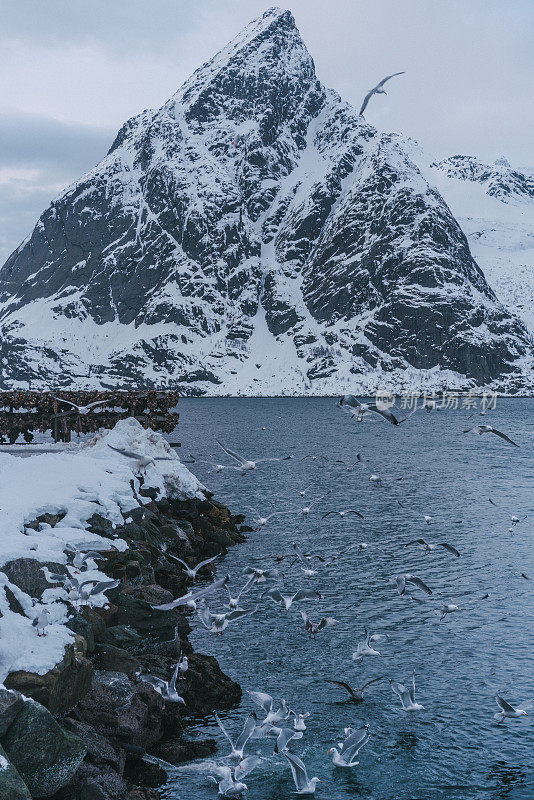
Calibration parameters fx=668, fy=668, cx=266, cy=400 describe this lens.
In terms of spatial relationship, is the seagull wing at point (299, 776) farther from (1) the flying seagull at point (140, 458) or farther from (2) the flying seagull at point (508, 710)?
(1) the flying seagull at point (140, 458)

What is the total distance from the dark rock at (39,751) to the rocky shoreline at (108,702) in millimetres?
18

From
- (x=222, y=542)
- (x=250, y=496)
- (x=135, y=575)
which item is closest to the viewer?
(x=135, y=575)

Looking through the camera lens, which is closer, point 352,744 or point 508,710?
point 352,744

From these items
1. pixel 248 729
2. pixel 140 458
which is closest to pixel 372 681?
pixel 248 729

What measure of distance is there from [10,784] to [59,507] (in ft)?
46.8

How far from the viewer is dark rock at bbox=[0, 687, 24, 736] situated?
12062 mm

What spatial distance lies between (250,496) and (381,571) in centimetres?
2438

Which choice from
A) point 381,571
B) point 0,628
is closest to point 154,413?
point 381,571

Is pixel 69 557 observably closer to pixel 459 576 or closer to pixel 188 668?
pixel 188 668

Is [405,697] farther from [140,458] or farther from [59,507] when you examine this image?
[140,458]

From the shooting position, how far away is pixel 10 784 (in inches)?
435

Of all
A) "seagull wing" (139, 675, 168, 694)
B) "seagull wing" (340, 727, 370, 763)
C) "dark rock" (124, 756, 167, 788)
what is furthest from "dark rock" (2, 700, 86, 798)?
"seagull wing" (340, 727, 370, 763)

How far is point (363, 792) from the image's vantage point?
15023mm

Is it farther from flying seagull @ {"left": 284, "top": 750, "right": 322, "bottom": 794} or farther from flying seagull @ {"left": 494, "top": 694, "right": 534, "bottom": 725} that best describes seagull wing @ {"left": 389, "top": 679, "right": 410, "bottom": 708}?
flying seagull @ {"left": 284, "top": 750, "right": 322, "bottom": 794}
